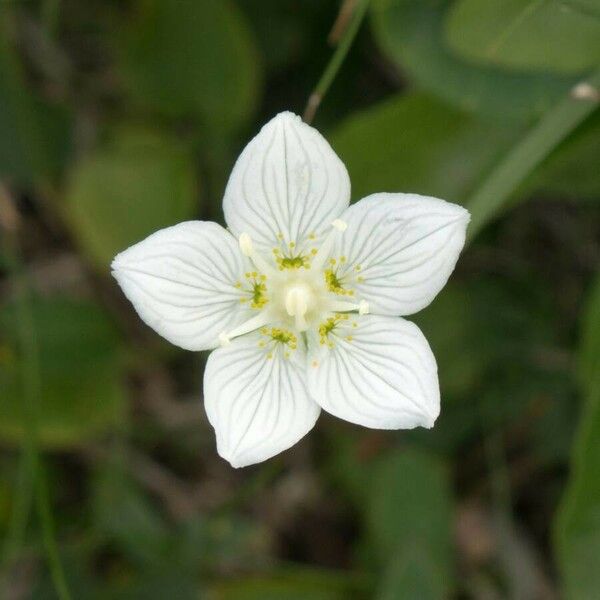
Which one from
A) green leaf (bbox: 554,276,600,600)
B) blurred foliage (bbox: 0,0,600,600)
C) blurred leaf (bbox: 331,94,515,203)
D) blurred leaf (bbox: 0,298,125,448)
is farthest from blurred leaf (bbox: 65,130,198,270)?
green leaf (bbox: 554,276,600,600)

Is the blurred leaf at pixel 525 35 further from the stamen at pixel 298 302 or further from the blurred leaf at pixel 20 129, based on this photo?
the blurred leaf at pixel 20 129

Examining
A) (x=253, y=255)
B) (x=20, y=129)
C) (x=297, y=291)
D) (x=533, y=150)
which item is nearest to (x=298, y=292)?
(x=297, y=291)

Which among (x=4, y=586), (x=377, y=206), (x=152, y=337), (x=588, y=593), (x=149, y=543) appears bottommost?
(x=4, y=586)

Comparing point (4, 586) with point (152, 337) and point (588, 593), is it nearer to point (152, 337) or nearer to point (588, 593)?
point (152, 337)

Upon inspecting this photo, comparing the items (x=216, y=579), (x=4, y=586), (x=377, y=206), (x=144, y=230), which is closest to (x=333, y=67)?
(x=377, y=206)

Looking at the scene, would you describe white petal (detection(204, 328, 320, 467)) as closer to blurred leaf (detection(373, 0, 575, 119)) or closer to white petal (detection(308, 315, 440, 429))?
white petal (detection(308, 315, 440, 429))

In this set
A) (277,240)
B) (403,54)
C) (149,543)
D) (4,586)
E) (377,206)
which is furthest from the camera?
(4,586)
